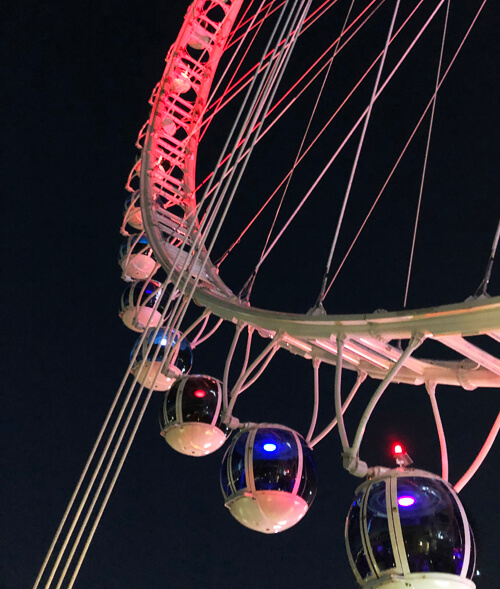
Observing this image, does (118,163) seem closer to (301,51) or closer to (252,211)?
(252,211)

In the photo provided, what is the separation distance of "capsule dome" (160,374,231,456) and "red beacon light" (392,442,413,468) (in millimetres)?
2084

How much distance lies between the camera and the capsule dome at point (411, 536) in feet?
10.9

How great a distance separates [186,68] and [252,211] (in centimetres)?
709

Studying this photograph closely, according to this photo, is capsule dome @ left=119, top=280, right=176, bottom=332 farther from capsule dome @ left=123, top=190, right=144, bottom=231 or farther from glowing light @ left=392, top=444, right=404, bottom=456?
glowing light @ left=392, top=444, right=404, bottom=456

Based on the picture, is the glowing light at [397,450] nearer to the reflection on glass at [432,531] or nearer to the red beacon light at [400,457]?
the red beacon light at [400,457]

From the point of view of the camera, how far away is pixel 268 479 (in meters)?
4.44

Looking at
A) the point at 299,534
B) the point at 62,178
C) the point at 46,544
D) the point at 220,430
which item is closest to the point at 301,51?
the point at 62,178

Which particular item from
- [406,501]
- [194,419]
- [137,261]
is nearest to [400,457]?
[406,501]

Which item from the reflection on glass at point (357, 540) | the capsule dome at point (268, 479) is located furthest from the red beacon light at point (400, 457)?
the capsule dome at point (268, 479)

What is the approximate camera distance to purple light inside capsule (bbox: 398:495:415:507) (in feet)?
11.4

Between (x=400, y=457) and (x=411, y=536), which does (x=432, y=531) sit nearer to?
(x=411, y=536)

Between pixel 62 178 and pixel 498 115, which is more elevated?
pixel 498 115

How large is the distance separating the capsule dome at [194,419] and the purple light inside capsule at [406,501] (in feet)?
8.36

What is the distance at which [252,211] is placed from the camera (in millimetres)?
16406
